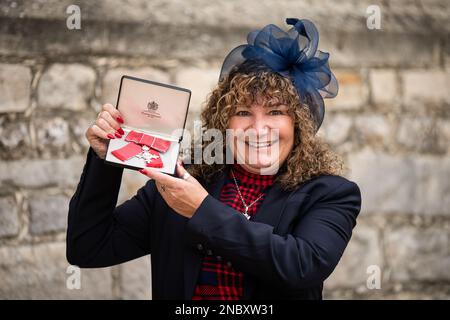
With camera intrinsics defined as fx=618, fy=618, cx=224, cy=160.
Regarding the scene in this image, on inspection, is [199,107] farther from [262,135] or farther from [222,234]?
[222,234]

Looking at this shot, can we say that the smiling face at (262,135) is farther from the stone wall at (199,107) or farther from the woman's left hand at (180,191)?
the stone wall at (199,107)

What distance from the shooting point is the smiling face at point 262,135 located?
1.71 meters

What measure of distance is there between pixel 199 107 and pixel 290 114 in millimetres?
1333

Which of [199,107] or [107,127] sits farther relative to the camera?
[199,107]

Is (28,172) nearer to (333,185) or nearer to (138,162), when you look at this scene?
(138,162)

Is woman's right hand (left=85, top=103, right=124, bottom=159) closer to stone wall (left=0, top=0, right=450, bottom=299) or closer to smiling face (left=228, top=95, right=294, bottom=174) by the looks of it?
smiling face (left=228, top=95, right=294, bottom=174)

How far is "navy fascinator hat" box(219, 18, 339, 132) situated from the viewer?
5.69ft

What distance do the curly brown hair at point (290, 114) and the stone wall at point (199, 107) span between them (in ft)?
3.93

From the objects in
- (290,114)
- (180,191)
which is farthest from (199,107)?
(180,191)

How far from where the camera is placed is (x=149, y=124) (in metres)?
1.69

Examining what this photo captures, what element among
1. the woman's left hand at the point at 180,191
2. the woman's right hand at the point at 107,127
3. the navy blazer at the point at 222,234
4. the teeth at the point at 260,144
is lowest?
the navy blazer at the point at 222,234

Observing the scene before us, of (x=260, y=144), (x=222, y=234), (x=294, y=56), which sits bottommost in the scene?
(x=222, y=234)

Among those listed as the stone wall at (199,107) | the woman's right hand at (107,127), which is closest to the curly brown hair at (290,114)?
the woman's right hand at (107,127)

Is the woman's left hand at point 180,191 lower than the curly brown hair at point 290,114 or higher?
lower
